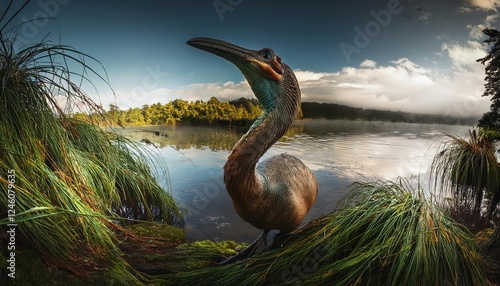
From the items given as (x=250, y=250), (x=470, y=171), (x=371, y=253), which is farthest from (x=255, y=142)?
(x=470, y=171)

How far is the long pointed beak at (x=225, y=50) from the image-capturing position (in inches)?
67.0

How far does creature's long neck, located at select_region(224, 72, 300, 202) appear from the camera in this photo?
178 centimetres

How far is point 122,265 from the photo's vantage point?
5.81ft

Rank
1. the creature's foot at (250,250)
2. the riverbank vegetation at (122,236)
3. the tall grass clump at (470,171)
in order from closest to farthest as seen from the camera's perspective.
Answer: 1. the riverbank vegetation at (122,236)
2. the creature's foot at (250,250)
3. the tall grass clump at (470,171)

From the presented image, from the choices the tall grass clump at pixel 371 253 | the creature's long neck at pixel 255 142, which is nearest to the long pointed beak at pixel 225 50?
the creature's long neck at pixel 255 142

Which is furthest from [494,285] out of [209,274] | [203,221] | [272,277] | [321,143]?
[321,143]

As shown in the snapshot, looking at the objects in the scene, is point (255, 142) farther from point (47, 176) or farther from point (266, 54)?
point (47, 176)

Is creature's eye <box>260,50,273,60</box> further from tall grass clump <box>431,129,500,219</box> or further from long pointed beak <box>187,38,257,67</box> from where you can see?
tall grass clump <box>431,129,500,219</box>

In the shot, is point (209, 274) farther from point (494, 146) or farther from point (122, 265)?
point (494, 146)

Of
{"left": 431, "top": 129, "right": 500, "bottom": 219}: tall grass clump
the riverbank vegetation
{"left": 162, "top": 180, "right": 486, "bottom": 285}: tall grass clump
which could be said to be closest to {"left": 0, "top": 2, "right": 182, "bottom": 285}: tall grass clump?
the riverbank vegetation

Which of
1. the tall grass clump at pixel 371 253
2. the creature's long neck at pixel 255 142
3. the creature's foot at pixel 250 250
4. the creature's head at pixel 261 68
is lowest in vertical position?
the creature's foot at pixel 250 250

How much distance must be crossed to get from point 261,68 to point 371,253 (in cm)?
125

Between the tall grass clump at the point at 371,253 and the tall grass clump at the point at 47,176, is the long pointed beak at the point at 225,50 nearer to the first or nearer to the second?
the tall grass clump at the point at 47,176

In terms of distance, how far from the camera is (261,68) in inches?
70.6
